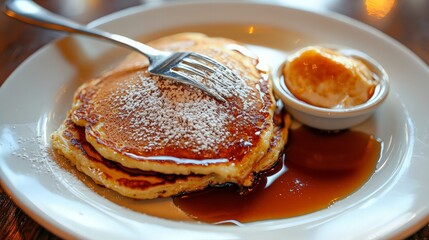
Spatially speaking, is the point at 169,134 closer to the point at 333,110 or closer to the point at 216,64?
the point at 216,64

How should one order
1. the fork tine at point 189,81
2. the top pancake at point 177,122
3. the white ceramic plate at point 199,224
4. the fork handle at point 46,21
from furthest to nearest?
the fork handle at point 46,21
the fork tine at point 189,81
the top pancake at point 177,122
the white ceramic plate at point 199,224

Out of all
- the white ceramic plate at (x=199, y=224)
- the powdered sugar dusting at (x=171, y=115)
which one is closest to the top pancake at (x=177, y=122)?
the powdered sugar dusting at (x=171, y=115)

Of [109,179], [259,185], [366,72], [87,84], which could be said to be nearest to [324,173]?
[259,185]

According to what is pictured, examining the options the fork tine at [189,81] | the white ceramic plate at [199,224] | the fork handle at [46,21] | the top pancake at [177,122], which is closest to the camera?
the white ceramic plate at [199,224]

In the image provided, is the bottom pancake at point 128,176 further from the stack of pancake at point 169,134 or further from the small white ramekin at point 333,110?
the small white ramekin at point 333,110

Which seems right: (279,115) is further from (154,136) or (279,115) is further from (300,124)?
(154,136)

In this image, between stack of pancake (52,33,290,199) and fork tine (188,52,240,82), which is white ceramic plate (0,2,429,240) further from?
fork tine (188,52,240,82)
